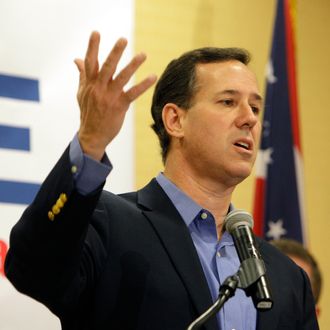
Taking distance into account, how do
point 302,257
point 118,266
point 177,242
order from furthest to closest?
point 302,257 → point 177,242 → point 118,266

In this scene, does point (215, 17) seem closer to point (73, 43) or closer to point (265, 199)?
point (265, 199)

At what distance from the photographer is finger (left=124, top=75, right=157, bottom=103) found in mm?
1851

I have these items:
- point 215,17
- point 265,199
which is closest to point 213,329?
point 265,199

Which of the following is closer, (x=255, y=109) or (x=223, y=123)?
(x=223, y=123)

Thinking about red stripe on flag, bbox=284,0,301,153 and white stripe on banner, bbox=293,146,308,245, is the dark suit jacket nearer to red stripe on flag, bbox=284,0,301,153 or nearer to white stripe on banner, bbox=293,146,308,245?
white stripe on banner, bbox=293,146,308,245

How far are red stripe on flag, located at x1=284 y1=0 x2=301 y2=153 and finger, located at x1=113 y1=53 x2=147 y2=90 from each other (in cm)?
252

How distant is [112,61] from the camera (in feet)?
5.99

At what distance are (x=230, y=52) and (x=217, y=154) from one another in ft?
1.47

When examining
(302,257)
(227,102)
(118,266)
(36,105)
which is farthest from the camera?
(302,257)

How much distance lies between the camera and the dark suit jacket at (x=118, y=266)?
6.26 feet

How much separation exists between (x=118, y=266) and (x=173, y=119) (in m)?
0.73

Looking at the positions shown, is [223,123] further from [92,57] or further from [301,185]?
[301,185]

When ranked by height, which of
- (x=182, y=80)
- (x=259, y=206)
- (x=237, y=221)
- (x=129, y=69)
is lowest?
(x=259, y=206)

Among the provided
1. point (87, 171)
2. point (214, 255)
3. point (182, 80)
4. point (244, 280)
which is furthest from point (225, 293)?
point (182, 80)
